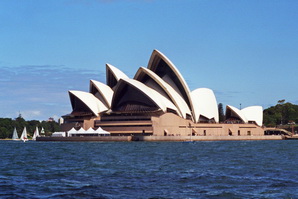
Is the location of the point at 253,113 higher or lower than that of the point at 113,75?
lower

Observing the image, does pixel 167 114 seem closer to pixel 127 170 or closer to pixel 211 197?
pixel 127 170

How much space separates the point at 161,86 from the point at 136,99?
6.17 m

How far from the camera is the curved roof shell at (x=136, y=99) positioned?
321 feet

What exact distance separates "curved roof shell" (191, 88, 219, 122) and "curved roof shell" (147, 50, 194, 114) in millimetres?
4124

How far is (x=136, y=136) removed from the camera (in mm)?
94500

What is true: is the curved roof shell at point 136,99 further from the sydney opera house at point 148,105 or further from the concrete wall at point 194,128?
the concrete wall at point 194,128

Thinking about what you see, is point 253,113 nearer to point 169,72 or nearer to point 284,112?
point 169,72

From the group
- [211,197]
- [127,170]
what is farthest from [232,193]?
[127,170]

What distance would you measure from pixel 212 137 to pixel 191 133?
260 inches

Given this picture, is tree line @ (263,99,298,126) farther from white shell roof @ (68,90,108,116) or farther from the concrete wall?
white shell roof @ (68,90,108,116)

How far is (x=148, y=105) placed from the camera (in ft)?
328

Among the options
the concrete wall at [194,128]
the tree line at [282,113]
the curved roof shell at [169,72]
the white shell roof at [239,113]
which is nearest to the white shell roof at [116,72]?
the curved roof shell at [169,72]

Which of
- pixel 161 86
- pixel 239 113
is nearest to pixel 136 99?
pixel 161 86

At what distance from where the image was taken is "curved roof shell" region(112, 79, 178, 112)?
9788 centimetres
